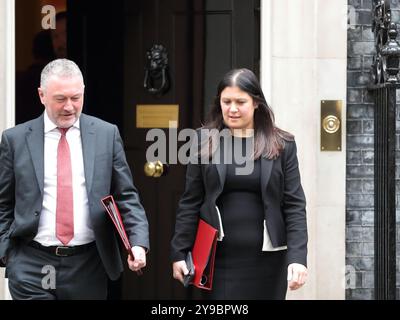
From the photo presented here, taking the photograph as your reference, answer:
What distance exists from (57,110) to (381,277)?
2.80 metres

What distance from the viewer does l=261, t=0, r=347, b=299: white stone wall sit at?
6.07m

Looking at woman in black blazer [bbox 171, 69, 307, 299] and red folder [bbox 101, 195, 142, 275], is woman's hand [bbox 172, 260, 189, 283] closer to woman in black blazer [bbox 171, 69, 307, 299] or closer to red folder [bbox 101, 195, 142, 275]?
woman in black blazer [bbox 171, 69, 307, 299]

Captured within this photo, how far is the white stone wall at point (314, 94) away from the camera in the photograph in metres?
6.07

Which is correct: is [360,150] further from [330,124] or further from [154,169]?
[154,169]

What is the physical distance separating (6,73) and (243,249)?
2.36 metres

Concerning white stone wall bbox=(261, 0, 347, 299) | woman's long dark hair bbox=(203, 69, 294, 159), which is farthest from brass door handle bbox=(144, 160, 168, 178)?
woman's long dark hair bbox=(203, 69, 294, 159)

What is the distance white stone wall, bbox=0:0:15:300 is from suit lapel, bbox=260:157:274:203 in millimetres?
2182

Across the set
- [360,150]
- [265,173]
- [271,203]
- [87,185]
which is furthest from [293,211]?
[360,150]

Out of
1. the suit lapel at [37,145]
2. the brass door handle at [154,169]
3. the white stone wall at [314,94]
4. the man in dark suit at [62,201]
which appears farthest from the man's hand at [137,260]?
the brass door handle at [154,169]

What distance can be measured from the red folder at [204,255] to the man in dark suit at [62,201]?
0.30 m

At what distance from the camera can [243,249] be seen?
4391 millimetres

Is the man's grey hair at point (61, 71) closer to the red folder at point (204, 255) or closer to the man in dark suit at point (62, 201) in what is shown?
the man in dark suit at point (62, 201)
